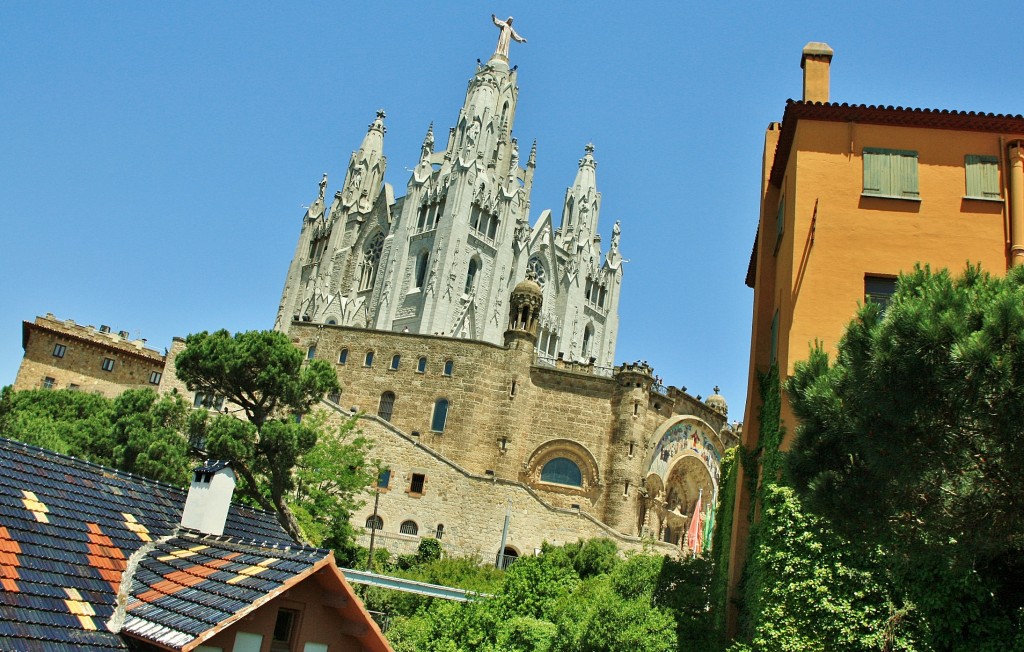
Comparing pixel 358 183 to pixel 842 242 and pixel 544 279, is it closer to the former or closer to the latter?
pixel 544 279

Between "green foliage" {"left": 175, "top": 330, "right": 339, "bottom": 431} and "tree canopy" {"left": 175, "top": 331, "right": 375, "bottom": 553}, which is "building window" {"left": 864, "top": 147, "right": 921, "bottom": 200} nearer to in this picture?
"tree canopy" {"left": 175, "top": 331, "right": 375, "bottom": 553}

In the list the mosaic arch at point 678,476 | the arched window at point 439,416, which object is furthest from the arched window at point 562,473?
the arched window at point 439,416

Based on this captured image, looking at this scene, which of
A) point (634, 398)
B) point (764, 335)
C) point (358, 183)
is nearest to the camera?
point (764, 335)

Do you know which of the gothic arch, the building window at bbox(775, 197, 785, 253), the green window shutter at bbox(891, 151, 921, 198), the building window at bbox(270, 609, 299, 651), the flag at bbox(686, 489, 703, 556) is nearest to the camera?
the building window at bbox(270, 609, 299, 651)

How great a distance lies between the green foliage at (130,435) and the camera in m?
26.5

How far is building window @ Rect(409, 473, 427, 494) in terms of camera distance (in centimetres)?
3216

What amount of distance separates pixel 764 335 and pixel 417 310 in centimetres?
3656

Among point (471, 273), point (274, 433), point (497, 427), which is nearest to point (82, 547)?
point (274, 433)

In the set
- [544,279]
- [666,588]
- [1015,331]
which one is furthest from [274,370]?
[544,279]

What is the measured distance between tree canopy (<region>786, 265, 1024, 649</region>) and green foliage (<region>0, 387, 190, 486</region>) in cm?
2106

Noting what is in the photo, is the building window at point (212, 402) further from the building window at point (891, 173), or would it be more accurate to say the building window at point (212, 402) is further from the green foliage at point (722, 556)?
the building window at point (891, 173)

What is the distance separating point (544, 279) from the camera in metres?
62.4

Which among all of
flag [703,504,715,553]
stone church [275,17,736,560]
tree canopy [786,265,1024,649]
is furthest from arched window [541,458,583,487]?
tree canopy [786,265,1024,649]

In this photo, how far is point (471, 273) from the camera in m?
55.2
